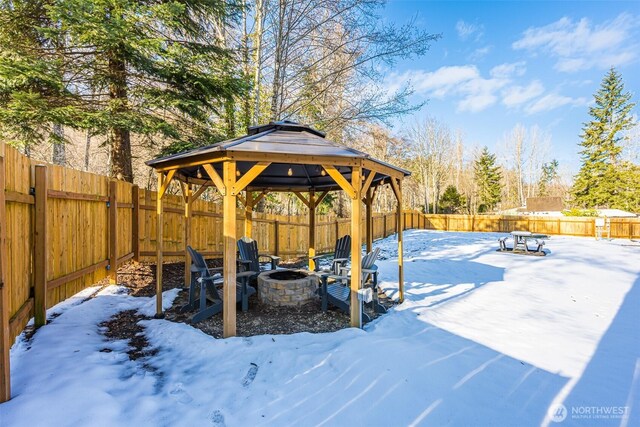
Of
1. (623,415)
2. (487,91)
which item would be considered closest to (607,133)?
(487,91)

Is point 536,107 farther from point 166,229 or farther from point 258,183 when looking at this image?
point 166,229

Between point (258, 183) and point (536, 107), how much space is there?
30.8m

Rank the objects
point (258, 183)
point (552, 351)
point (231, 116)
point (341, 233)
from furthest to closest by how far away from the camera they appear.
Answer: point (341, 233), point (231, 116), point (258, 183), point (552, 351)

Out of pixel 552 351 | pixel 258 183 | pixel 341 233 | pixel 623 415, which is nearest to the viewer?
pixel 623 415

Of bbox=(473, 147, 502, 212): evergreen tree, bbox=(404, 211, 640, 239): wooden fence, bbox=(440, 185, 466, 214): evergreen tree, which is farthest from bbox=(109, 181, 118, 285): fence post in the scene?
bbox=(473, 147, 502, 212): evergreen tree

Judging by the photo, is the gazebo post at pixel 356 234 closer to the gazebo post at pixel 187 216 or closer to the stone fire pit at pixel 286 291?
the stone fire pit at pixel 286 291

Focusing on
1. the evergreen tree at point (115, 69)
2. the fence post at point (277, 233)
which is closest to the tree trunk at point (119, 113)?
the evergreen tree at point (115, 69)

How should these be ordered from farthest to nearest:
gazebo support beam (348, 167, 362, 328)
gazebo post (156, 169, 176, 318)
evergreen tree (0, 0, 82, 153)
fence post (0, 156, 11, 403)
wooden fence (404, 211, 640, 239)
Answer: wooden fence (404, 211, 640, 239) < evergreen tree (0, 0, 82, 153) < gazebo post (156, 169, 176, 318) < gazebo support beam (348, 167, 362, 328) < fence post (0, 156, 11, 403)

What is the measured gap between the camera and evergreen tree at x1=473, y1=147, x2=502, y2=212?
102 feet

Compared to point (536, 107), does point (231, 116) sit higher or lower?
lower

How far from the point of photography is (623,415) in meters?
2.33

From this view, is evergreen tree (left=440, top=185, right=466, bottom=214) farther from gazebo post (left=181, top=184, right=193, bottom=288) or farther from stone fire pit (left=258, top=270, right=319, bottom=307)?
gazebo post (left=181, top=184, right=193, bottom=288)

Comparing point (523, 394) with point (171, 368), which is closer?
point (523, 394)

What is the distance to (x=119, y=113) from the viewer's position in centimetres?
584
